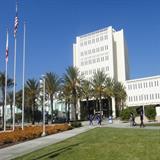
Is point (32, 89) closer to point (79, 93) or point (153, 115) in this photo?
point (79, 93)

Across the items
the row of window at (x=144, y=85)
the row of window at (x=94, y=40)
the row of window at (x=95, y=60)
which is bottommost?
the row of window at (x=144, y=85)

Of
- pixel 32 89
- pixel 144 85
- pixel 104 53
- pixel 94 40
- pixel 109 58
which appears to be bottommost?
pixel 32 89

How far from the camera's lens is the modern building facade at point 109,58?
128 m

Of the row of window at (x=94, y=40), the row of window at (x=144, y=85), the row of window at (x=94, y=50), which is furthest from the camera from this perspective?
the row of window at (x=94, y=40)

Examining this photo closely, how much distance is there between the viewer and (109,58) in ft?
449

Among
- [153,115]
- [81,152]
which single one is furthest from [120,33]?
[81,152]

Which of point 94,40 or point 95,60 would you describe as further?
point 94,40

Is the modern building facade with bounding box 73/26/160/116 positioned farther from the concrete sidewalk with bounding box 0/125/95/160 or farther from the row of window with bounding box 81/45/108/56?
the concrete sidewalk with bounding box 0/125/95/160

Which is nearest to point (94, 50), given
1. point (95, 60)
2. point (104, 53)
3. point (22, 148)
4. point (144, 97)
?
point (95, 60)

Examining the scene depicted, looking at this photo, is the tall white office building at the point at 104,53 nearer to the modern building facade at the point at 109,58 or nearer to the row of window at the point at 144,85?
the modern building facade at the point at 109,58

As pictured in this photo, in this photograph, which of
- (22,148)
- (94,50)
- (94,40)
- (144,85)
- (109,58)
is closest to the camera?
(22,148)

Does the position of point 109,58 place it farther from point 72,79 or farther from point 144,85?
point 72,79

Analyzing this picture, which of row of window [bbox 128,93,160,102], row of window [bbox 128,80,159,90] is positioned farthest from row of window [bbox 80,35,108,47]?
row of window [bbox 128,93,160,102]

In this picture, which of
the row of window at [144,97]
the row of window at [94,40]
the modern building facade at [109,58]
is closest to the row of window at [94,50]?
the modern building facade at [109,58]
